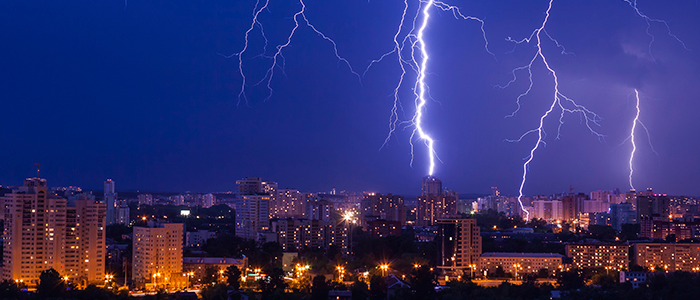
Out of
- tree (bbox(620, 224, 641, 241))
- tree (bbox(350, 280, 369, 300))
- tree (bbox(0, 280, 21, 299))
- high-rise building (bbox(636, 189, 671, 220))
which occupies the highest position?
high-rise building (bbox(636, 189, 671, 220))

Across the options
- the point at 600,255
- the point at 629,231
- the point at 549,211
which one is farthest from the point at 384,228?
the point at 549,211

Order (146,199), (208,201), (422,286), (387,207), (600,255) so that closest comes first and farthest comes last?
(422,286)
(600,255)
(387,207)
(146,199)
(208,201)

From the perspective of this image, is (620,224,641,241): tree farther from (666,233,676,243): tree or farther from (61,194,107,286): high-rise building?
(61,194,107,286): high-rise building

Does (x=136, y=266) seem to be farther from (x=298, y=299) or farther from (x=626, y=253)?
(x=626, y=253)

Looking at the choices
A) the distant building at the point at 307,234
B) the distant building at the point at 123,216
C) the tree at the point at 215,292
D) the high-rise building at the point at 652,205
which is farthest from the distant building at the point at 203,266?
the high-rise building at the point at 652,205

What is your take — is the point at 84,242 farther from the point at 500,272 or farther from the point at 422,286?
the point at 500,272

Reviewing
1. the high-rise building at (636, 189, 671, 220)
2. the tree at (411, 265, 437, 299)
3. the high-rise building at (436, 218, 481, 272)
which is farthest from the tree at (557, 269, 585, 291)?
the high-rise building at (636, 189, 671, 220)

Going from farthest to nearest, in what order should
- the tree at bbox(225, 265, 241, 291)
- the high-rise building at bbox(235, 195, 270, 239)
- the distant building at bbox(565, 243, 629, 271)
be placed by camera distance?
the high-rise building at bbox(235, 195, 270, 239) → the distant building at bbox(565, 243, 629, 271) → the tree at bbox(225, 265, 241, 291)
